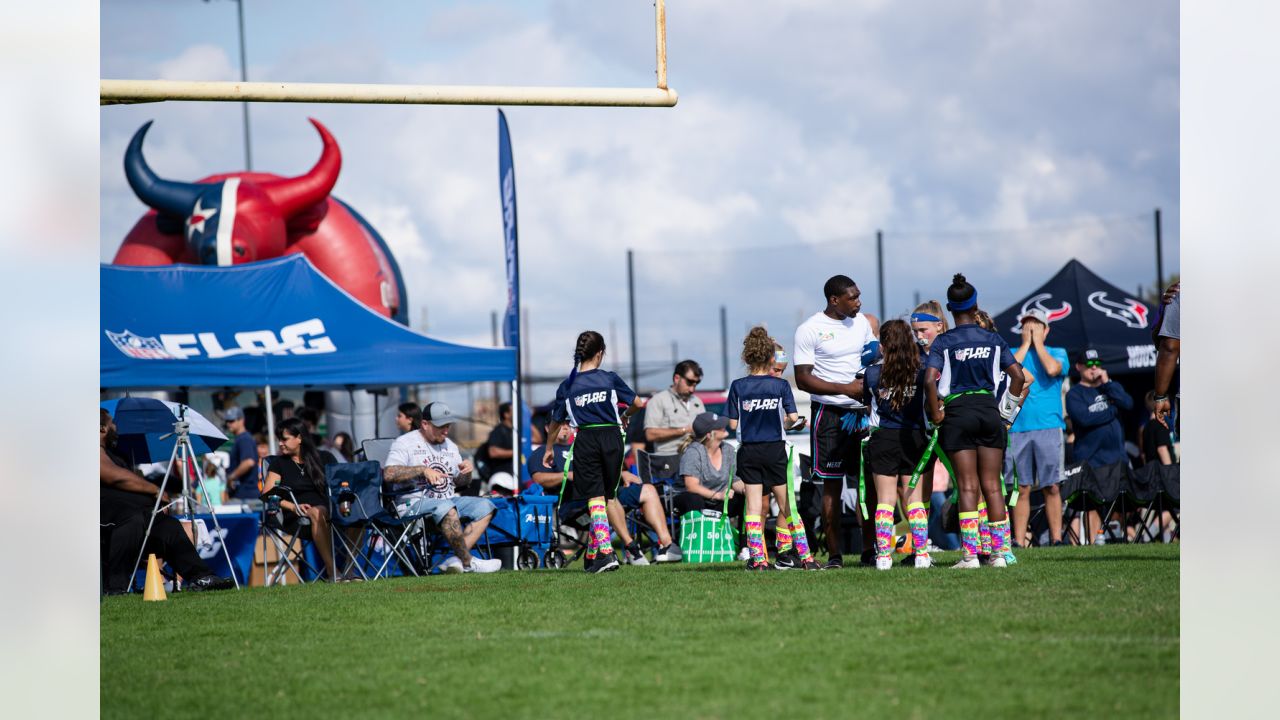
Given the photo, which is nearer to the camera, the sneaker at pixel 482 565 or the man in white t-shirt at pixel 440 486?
the man in white t-shirt at pixel 440 486

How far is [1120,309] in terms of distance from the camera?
56.6 feet

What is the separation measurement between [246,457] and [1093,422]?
28.9 feet

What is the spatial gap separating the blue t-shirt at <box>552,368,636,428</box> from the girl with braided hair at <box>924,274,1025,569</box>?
245 centimetres

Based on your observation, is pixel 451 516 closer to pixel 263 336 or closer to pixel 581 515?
pixel 581 515

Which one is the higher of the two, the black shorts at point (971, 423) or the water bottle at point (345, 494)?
the black shorts at point (971, 423)

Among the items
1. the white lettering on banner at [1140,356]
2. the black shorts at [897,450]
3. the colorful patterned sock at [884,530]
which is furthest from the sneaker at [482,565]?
the white lettering on banner at [1140,356]

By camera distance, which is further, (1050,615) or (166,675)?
(1050,615)

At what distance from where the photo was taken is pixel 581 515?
1169 cm

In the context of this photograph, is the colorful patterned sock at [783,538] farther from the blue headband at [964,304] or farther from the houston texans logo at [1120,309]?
the houston texans logo at [1120,309]

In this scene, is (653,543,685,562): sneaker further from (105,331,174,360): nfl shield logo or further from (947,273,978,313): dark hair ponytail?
(105,331,174,360): nfl shield logo

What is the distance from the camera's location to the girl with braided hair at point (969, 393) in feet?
26.1

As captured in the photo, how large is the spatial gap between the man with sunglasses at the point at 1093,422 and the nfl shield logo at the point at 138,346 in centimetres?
869

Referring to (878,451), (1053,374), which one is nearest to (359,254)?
(1053,374)
